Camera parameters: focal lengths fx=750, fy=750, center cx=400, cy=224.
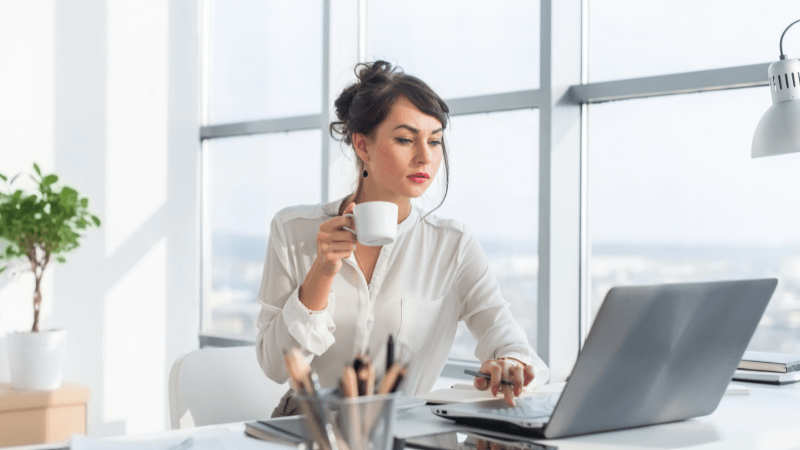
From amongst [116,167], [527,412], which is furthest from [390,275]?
[116,167]

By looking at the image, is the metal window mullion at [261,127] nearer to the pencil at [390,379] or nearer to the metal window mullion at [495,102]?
the metal window mullion at [495,102]

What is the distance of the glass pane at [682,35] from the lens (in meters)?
2.23

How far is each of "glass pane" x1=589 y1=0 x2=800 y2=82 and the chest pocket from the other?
48.0 inches

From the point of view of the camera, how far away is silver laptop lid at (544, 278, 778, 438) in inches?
37.5

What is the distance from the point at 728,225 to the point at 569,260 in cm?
54

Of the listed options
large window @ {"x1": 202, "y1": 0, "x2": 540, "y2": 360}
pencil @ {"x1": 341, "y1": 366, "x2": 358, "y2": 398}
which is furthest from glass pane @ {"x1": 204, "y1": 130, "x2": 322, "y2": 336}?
pencil @ {"x1": 341, "y1": 366, "x2": 358, "y2": 398}

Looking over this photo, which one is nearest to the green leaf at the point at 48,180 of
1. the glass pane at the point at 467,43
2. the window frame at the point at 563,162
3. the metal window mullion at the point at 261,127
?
the metal window mullion at the point at 261,127

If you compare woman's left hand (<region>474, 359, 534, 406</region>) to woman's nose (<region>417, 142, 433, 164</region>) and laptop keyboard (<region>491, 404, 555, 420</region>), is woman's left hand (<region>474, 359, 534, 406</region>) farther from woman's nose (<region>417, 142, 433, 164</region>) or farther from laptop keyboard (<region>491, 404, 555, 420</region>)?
woman's nose (<region>417, 142, 433, 164</region>)

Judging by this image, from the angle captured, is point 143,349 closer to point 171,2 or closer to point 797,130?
point 171,2

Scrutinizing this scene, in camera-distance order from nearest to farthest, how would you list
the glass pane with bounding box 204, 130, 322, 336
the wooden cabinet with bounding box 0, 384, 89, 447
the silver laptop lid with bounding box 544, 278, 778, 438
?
the silver laptop lid with bounding box 544, 278, 778, 438, the wooden cabinet with bounding box 0, 384, 89, 447, the glass pane with bounding box 204, 130, 322, 336

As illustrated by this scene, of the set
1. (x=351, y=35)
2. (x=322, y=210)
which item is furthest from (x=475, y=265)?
(x=351, y=35)

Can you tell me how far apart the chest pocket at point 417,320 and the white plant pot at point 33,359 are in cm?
173

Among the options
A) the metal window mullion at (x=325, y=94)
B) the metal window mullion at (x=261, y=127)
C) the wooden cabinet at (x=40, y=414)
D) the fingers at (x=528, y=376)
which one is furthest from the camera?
the metal window mullion at (x=261, y=127)

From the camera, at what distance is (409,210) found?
1.87 m
